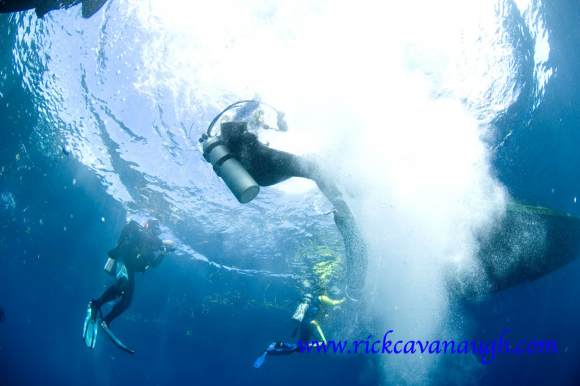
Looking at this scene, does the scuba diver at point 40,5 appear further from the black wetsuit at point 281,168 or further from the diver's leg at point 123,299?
the diver's leg at point 123,299

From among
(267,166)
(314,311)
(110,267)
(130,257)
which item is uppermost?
(130,257)

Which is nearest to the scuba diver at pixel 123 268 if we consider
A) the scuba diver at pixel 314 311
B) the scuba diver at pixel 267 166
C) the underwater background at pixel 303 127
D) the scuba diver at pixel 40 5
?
the underwater background at pixel 303 127

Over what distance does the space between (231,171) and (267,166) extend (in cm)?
69

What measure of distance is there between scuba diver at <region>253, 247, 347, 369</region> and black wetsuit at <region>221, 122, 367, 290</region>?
6487 millimetres

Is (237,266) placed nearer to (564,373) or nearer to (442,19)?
(442,19)

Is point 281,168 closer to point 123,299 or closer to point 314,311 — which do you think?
point 123,299

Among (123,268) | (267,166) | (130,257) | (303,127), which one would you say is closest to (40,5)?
(267,166)

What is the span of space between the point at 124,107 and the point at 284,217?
27.9ft

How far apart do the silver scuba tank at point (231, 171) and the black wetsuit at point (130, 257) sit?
752 cm

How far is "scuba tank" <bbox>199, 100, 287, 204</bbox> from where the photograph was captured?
3.50 m

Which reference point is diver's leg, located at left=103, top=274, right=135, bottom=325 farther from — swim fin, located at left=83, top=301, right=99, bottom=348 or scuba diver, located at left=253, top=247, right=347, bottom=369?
scuba diver, located at left=253, top=247, right=347, bottom=369

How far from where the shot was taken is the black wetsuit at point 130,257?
31.4ft

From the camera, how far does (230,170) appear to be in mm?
3684

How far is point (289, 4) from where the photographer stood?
24.1 ft
